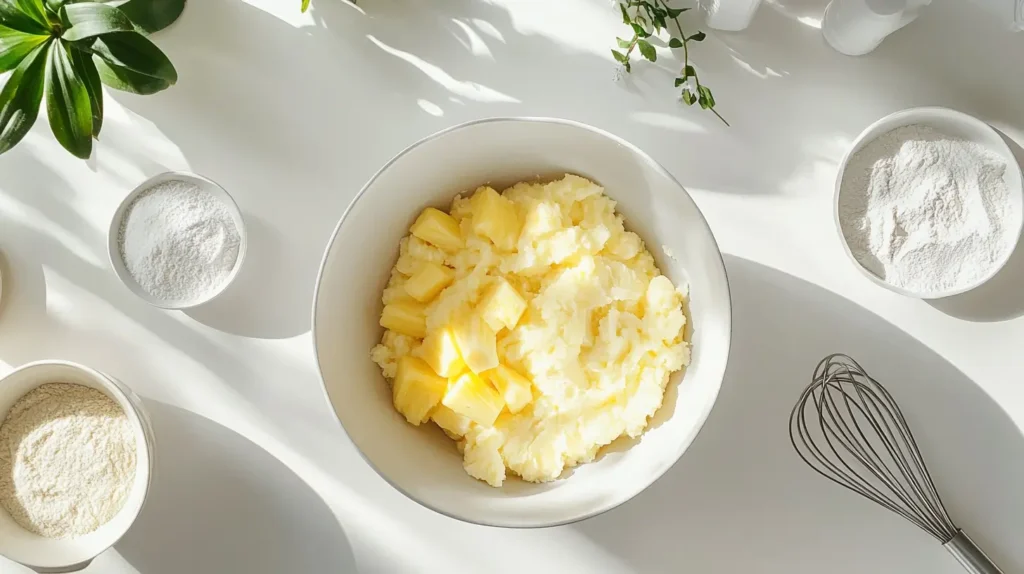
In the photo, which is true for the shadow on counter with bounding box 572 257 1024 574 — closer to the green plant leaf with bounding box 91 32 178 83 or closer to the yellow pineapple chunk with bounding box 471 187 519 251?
the yellow pineapple chunk with bounding box 471 187 519 251

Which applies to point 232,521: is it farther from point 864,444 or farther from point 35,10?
point 864,444

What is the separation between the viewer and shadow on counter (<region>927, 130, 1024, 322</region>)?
1089mm

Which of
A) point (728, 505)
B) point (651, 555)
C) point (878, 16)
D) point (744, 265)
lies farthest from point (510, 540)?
point (878, 16)

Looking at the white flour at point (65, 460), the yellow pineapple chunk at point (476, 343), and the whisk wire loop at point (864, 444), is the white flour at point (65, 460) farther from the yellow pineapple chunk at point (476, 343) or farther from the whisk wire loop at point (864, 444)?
the whisk wire loop at point (864, 444)

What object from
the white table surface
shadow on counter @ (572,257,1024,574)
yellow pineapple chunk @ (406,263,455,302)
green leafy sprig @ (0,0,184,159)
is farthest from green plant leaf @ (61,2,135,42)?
shadow on counter @ (572,257,1024,574)

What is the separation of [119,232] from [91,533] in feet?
1.40

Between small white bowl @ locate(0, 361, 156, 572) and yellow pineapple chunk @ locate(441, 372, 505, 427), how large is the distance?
1.44 ft

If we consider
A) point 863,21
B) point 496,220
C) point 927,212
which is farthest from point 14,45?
point 927,212

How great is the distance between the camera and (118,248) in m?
1.05

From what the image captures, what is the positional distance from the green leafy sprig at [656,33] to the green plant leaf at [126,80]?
0.62 meters

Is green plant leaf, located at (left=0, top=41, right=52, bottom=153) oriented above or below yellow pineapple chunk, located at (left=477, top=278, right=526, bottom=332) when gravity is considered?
above

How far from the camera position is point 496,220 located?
0.94 m

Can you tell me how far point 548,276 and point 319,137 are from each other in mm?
415

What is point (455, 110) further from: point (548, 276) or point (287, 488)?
point (287, 488)
